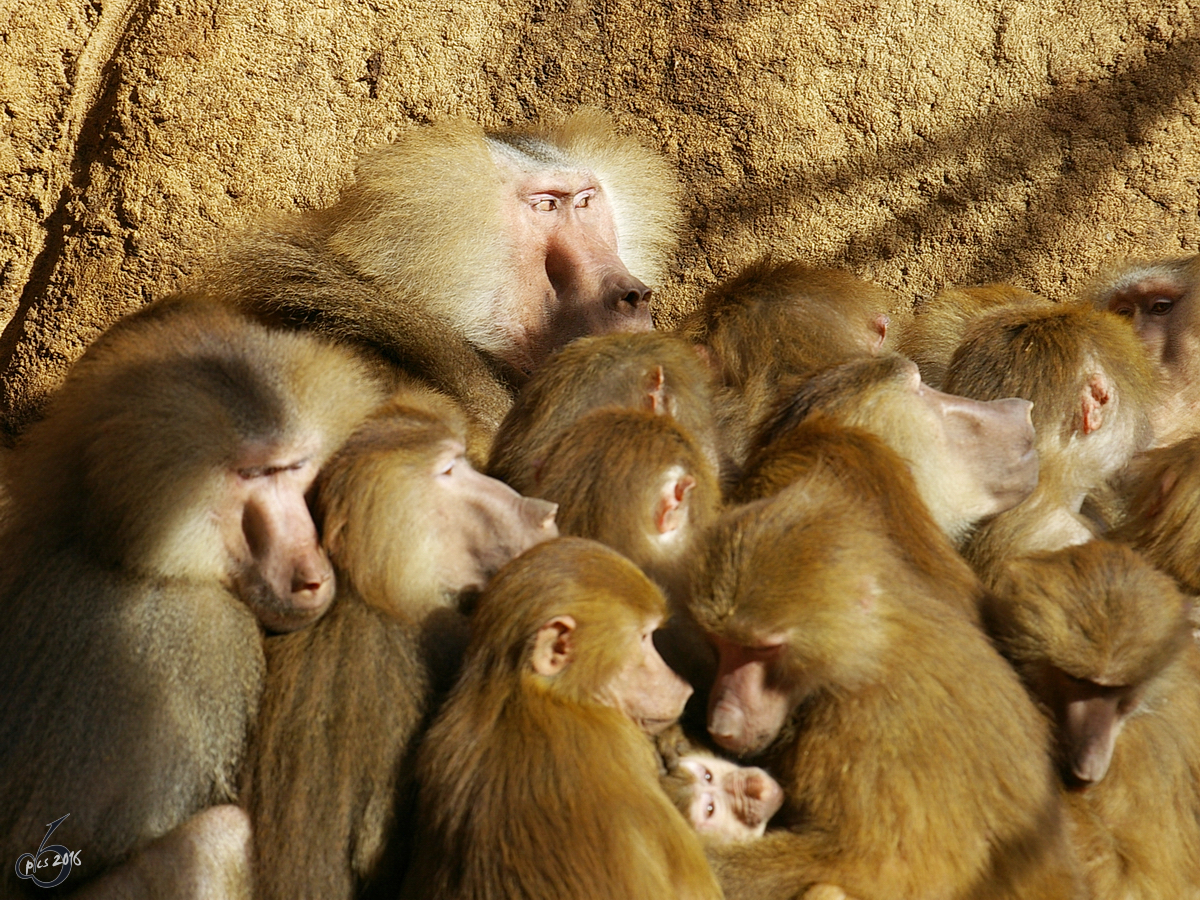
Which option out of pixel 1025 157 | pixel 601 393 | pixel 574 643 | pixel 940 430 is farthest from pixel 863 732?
pixel 1025 157

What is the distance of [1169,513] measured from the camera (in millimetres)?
2557

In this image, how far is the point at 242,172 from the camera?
10.6 feet

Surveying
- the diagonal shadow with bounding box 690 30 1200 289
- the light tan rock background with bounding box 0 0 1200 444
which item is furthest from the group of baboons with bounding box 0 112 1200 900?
the diagonal shadow with bounding box 690 30 1200 289

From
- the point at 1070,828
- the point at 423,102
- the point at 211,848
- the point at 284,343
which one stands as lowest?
the point at 211,848

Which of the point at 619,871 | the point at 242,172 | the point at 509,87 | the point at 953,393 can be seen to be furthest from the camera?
the point at 509,87

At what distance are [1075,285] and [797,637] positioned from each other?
2013mm

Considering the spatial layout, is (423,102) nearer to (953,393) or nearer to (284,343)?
(284,343)

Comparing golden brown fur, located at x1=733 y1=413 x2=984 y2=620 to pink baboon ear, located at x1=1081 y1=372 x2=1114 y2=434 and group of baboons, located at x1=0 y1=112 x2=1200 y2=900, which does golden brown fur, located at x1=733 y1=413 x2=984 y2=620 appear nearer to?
group of baboons, located at x1=0 y1=112 x2=1200 y2=900

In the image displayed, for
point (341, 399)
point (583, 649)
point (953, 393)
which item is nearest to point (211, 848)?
point (583, 649)

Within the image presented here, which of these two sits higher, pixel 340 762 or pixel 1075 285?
pixel 1075 285

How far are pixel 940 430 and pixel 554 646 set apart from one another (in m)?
0.95

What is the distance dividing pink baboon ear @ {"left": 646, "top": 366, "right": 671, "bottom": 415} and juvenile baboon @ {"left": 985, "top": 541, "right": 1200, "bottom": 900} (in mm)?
709

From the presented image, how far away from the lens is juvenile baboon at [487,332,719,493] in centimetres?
247

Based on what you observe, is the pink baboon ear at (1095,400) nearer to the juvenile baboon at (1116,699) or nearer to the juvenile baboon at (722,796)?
the juvenile baboon at (1116,699)
